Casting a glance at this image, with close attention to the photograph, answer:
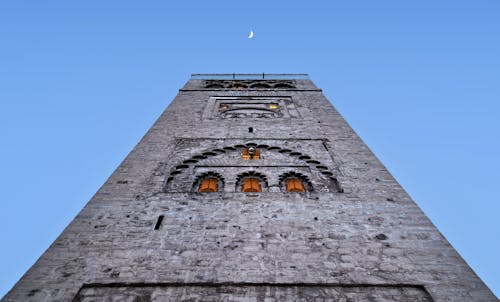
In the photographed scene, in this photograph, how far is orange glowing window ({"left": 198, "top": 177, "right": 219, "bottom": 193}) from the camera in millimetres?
6664

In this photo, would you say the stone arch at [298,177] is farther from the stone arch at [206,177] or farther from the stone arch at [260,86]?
the stone arch at [260,86]

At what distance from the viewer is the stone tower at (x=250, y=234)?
4191 millimetres

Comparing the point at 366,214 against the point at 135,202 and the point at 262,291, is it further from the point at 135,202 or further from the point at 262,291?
the point at 135,202

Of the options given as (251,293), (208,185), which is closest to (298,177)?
(208,185)

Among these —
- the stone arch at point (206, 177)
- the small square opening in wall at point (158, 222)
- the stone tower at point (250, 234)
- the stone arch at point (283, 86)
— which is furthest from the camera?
the stone arch at point (283, 86)

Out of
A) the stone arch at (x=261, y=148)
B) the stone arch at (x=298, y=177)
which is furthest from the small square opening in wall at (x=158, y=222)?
the stone arch at (x=298, y=177)

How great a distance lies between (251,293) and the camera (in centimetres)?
408

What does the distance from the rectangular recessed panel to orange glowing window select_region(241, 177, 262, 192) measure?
2656 millimetres

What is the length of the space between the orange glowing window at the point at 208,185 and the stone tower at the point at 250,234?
4 centimetres

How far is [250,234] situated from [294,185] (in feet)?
6.31

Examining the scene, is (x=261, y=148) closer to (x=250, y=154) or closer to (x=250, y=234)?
(x=250, y=154)

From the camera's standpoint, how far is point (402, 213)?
577 cm

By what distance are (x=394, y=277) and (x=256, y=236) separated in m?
1.80

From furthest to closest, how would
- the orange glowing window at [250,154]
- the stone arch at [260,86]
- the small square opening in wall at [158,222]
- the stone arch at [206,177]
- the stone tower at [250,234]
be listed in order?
the stone arch at [260,86]
the orange glowing window at [250,154]
the stone arch at [206,177]
the small square opening in wall at [158,222]
the stone tower at [250,234]
